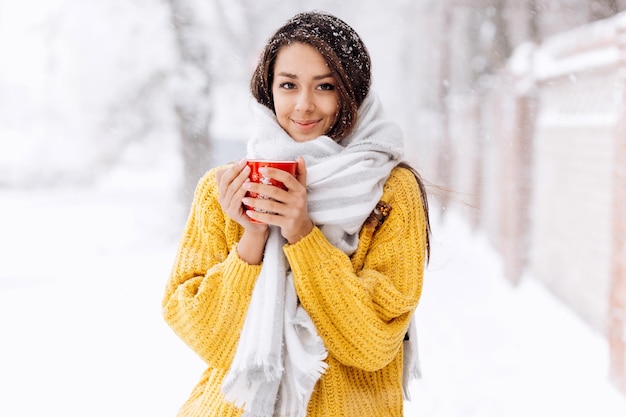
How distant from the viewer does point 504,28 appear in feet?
20.9

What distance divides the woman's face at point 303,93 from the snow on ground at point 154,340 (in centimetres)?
70

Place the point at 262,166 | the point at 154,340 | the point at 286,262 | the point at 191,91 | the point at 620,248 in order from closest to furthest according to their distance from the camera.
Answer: the point at 262,166, the point at 286,262, the point at 620,248, the point at 154,340, the point at 191,91

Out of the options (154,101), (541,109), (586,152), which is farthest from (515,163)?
(154,101)

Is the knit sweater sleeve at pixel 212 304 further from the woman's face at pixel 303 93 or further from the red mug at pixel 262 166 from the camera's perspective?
the woman's face at pixel 303 93

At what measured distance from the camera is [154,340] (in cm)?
370

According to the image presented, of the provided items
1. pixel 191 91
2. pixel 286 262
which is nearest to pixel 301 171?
pixel 286 262

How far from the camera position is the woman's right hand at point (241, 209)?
37.4 inches

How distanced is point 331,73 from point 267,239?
304mm

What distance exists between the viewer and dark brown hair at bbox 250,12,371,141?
1090 millimetres

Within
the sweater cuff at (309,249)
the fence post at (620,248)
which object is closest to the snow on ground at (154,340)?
the fence post at (620,248)

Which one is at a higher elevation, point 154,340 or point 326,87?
point 326,87

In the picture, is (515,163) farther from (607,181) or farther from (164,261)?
(164,261)

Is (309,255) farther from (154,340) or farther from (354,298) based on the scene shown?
(154,340)

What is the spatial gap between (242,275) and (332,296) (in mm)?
146
